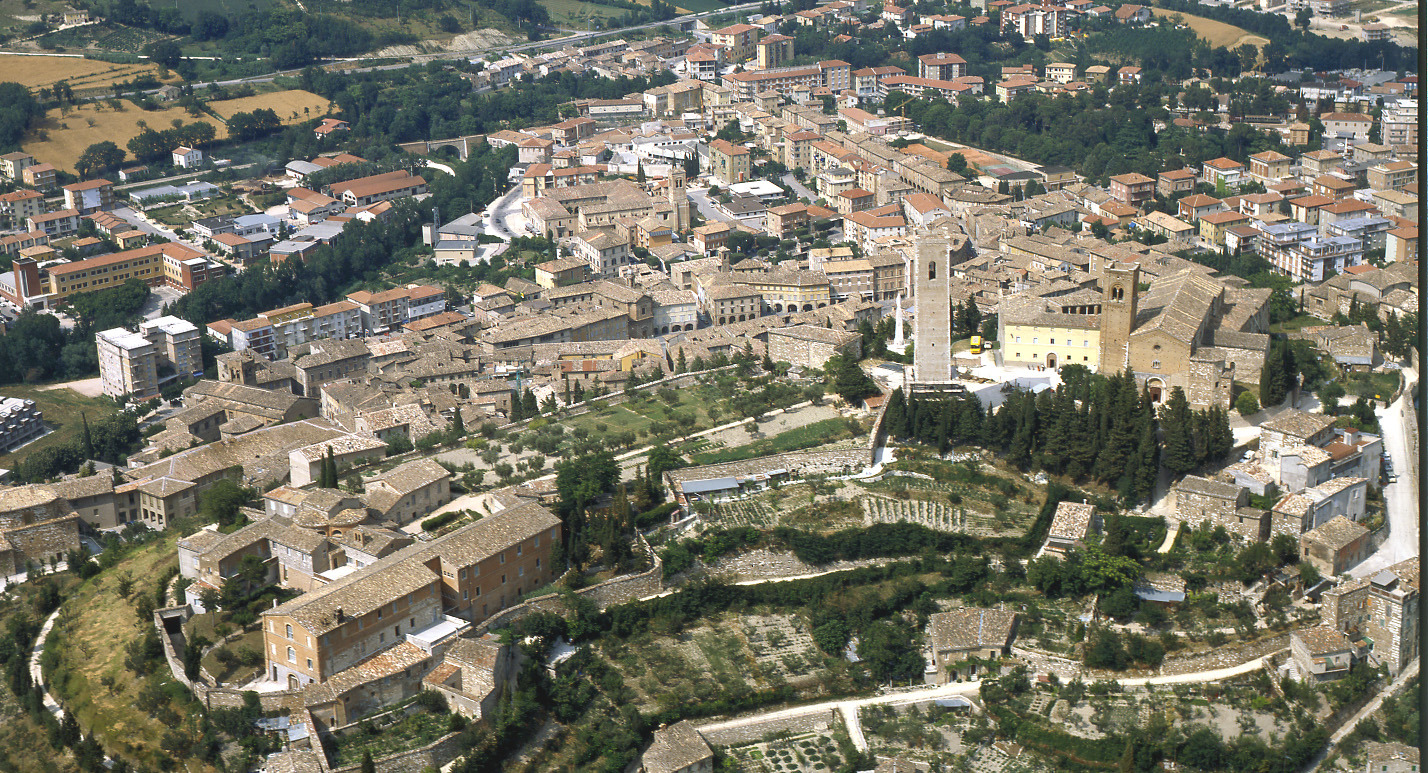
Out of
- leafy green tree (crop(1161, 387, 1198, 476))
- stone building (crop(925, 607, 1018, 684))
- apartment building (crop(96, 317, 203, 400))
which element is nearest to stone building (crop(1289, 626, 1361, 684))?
stone building (crop(925, 607, 1018, 684))

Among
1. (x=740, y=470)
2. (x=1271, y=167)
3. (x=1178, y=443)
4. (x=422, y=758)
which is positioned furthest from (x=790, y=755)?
(x=1271, y=167)

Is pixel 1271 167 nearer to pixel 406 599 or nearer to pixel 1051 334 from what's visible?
pixel 1051 334

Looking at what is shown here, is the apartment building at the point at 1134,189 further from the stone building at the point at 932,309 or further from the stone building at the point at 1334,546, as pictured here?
the stone building at the point at 1334,546

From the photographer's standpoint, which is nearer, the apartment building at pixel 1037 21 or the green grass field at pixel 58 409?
the green grass field at pixel 58 409

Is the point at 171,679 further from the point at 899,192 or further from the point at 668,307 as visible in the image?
the point at 899,192

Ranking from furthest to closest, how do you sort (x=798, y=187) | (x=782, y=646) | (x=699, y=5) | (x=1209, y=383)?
(x=699, y=5), (x=798, y=187), (x=1209, y=383), (x=782, y=646)

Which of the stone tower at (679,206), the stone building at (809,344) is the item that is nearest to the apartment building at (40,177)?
the stone tower at (679,206)
